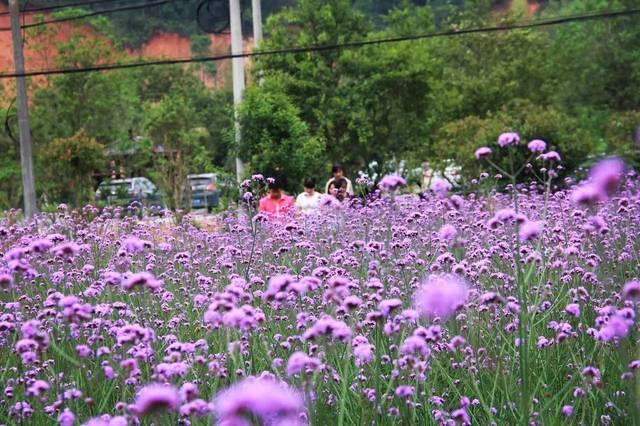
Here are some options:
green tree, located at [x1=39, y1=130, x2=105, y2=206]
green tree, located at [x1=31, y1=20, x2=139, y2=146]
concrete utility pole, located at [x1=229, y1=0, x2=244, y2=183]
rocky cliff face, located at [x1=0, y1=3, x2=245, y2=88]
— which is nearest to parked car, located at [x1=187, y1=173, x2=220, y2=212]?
green tree, located at [x1=31, y1=20, x2=139, y2=146]

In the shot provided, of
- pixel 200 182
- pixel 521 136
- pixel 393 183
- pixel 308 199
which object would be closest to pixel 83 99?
pixel 200 182

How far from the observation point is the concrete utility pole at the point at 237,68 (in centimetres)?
1760

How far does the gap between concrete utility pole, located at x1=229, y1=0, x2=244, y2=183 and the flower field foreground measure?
437 inches

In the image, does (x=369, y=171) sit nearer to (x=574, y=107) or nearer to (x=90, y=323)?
(x=574, y=107)

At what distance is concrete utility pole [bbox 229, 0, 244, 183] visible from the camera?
57.7 ft

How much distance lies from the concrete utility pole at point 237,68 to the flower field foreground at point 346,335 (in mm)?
11108

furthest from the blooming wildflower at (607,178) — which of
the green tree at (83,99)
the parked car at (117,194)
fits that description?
the green tree at (83,99)

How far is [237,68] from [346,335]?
16.9 metres

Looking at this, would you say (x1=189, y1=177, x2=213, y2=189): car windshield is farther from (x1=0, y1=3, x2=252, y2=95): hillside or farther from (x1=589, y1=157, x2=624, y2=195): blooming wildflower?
(x1=589, y1=157, x2=624, y2=195): blooming wildflower

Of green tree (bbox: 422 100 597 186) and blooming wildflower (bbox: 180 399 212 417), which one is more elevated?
green tree (bbox: 422 100 597 186)

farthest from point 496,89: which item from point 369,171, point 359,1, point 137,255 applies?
point 137,255

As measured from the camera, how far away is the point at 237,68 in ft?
60.7

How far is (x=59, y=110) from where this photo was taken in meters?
31.4

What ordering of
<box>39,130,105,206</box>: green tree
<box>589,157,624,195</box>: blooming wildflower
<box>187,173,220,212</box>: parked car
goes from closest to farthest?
<box>589,157,624,195</box>: blooming wildflower
<box>39,130,105,206</box>: green tree
<box>187,173,220,212</box>: parked car
